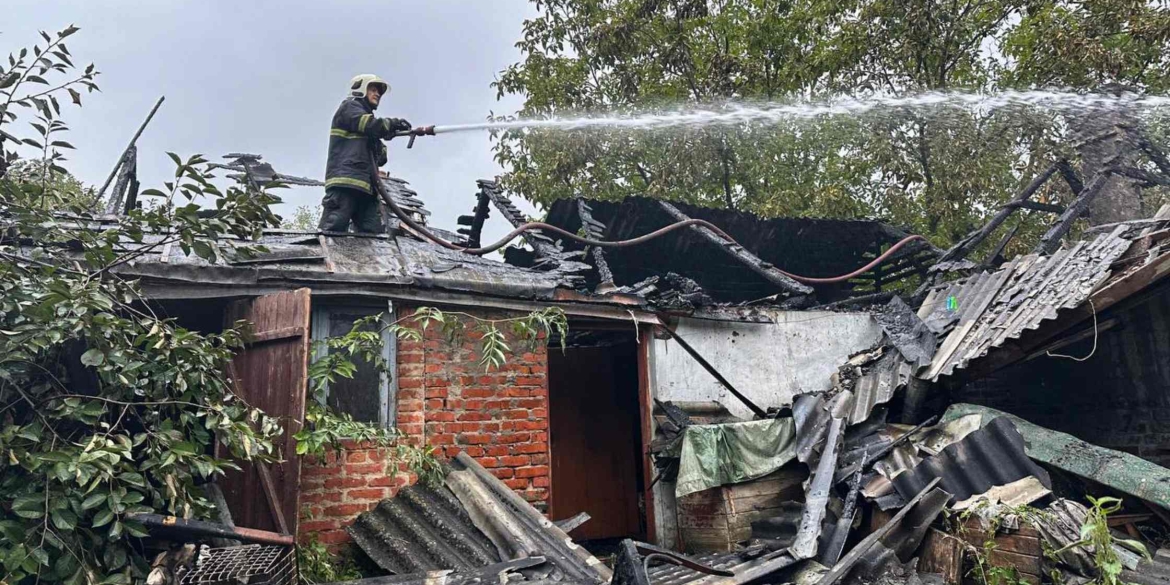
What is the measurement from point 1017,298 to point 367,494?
5891mm

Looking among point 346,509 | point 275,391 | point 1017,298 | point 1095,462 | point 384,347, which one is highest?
point 1017,298

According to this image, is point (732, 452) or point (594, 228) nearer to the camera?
point (732, 452)

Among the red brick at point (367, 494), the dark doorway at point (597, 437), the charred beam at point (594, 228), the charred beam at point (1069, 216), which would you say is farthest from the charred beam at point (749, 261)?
the red brick at point (367, 494)

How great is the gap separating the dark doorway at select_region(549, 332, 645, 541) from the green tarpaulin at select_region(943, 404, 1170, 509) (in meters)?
3.68

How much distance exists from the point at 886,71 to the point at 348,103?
35.6ft

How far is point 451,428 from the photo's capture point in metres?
6.40

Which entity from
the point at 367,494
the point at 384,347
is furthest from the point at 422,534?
the point at 384,347

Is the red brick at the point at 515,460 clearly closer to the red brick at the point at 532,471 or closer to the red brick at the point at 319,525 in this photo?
the red brick at the point at 532,471

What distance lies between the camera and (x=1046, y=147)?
1420 cm

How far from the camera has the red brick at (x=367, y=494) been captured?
595cm

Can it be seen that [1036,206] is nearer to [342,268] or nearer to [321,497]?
[342,268]

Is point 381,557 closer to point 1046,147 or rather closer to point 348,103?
point 348,103

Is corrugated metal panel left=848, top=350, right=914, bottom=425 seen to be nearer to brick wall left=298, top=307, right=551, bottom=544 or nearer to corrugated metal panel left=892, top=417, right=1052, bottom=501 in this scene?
corrugated metal panel left=892, top=417, right=1052, bottom=501

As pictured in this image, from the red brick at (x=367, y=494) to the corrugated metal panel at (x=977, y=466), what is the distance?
395 cm
